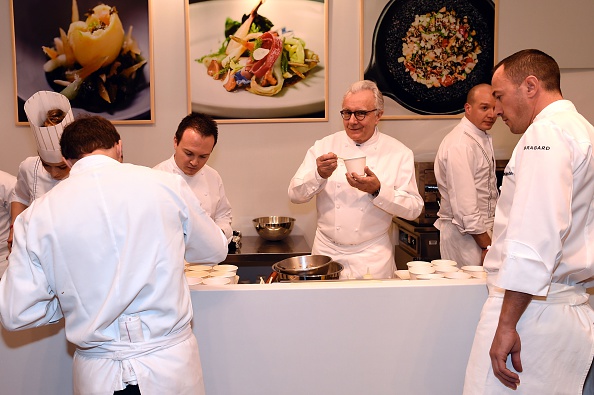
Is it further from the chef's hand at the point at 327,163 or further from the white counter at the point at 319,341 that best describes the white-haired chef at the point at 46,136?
the chef's hand at the point at 327,163

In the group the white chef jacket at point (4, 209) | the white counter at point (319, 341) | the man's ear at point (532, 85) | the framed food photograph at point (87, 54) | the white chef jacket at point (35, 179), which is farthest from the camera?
the framed food photograph at point (87, 54)

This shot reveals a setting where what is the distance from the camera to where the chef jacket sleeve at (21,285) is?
60.1 inches

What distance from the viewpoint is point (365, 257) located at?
9.57 feet

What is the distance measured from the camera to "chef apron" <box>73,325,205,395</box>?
1602 mm

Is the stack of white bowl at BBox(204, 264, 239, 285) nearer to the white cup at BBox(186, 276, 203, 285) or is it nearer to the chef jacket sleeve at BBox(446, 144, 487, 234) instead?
the white cup at BBox(186, 276, 203, 285)

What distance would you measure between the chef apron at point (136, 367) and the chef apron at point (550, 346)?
88 centimetres

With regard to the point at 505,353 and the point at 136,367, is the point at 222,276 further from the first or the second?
the point at 505,353

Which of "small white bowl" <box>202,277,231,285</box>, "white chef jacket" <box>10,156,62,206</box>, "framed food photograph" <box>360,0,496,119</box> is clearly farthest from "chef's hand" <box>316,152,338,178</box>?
"framed food photograph" <box>360,0,496,119</box>

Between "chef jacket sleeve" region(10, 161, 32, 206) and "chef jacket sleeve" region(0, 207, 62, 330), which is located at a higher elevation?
"chef jacket sleeve" region(10, 161, 32, 206)

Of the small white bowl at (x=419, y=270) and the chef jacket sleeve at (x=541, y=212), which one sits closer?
the chef jacket sleeve at (x=541, y=212)

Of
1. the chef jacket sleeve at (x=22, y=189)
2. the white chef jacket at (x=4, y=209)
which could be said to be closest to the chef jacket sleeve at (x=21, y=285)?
the chef jacket sleeve at (x=22, y=189)

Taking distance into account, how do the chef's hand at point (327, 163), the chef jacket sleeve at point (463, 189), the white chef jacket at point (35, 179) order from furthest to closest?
the chef jacket sleeve at point (463, 189) < the white chef jacket at point (35, 179) < the chef's hand at point (327, 163)

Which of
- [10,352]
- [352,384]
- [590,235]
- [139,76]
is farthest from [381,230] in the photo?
[139,76]

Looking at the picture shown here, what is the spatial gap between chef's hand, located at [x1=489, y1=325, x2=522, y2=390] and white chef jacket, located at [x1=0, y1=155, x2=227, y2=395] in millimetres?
882
